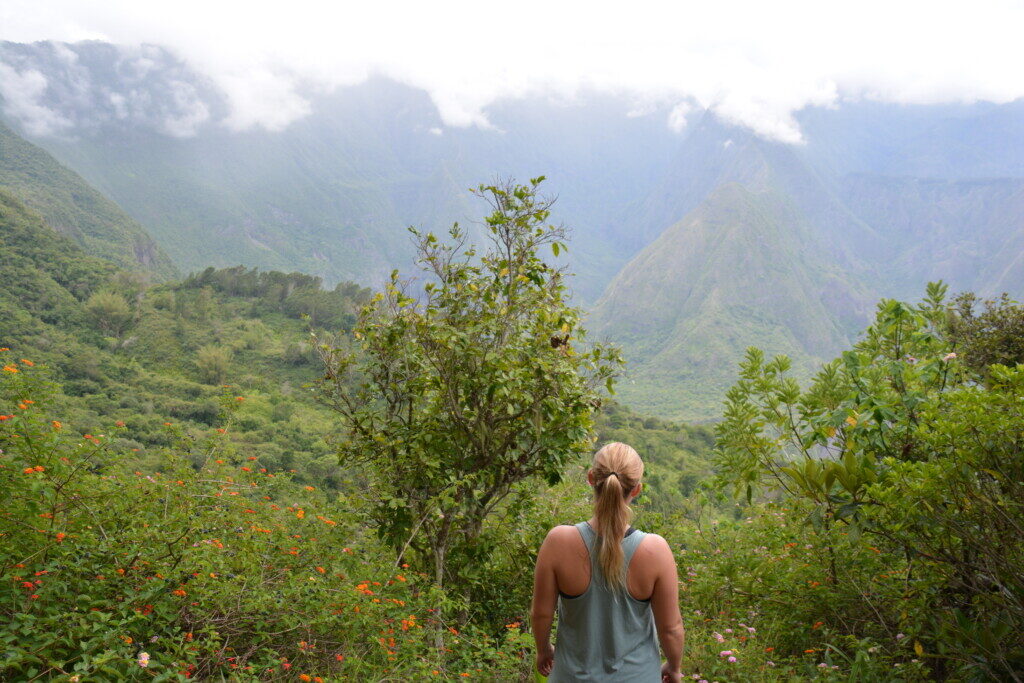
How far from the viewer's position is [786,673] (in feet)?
10.9

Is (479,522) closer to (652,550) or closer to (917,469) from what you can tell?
(652,550)

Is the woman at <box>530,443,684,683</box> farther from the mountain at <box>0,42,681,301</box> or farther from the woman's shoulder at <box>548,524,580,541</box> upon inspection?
the mountain at <box>0,42,681,301</box>

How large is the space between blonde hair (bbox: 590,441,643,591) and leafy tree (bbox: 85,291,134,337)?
41.8m

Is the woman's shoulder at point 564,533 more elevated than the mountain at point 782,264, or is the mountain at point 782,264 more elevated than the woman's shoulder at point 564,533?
the mountain at point 782,264

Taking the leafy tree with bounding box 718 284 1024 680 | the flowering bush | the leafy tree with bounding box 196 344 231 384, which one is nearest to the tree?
the flowering bush

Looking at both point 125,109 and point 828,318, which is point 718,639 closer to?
point 828,318

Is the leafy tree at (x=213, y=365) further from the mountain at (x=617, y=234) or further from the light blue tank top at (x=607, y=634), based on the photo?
the mountain at (x=617, y=234)

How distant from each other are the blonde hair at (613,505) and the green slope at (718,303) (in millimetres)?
83812

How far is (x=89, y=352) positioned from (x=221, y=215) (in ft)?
348

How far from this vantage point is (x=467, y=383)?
3611 millimetres

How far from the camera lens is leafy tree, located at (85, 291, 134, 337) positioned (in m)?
37.2

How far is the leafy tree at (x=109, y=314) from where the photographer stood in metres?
37.2

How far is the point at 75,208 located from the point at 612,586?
9254 cm

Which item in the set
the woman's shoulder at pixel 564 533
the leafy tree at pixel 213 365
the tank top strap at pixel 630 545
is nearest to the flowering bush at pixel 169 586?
the woman's shoulder at pixel 564 533
